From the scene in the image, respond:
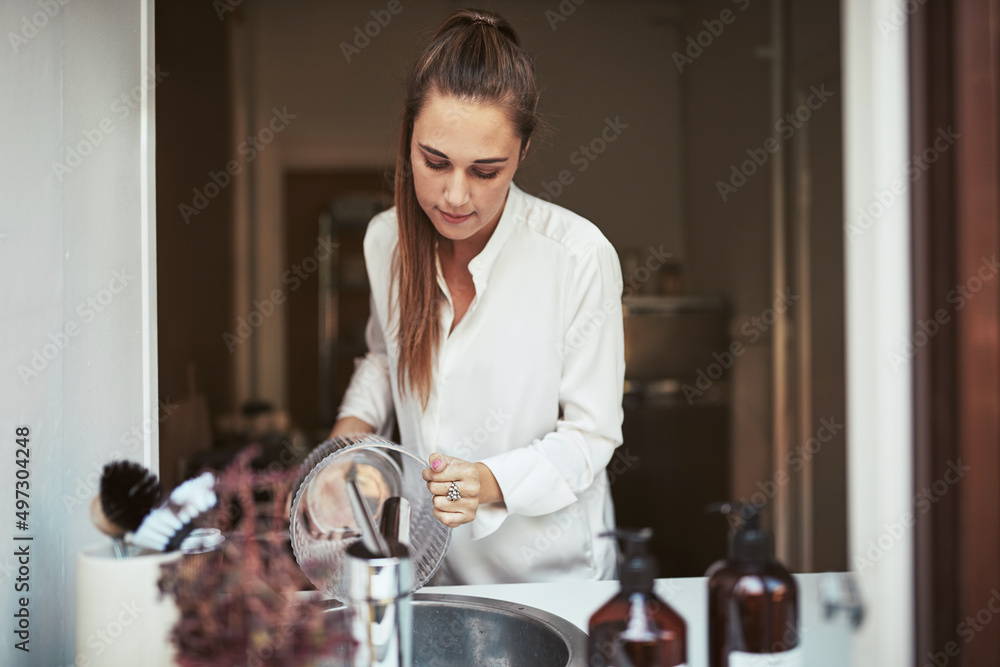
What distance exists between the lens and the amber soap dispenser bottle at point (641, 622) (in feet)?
2.28

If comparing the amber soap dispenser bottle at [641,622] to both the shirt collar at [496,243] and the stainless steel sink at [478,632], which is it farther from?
the shirt collar at [496,243]

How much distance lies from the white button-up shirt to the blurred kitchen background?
4.39 feet

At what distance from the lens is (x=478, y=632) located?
3.47 feet

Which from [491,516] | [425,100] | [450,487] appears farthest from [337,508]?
[425,100]

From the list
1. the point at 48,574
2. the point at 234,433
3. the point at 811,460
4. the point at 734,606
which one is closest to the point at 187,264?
the point at 234,433

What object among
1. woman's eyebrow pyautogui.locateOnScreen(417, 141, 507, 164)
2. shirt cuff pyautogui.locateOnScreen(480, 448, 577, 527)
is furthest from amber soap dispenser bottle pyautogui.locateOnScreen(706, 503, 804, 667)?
woman's eyebrow pyautogui.locateOnScreen(417, 141, 507, 164)

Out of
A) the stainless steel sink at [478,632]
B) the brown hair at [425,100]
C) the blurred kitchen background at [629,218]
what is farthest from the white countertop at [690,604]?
the blurred kitchen background at [629,218]

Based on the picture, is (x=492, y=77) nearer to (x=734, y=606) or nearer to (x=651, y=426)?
(x=734, y=606)

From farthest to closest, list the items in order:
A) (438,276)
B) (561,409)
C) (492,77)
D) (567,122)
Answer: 1. (567,122)
2. (561,409)
3. (438,276)
4. (492,77)

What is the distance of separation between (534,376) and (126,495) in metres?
0.75

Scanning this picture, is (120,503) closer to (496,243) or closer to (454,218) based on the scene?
(454,218)

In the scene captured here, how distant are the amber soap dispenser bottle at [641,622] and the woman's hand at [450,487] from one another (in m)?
0.39

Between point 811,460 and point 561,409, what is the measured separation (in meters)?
1.94

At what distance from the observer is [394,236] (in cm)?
152
